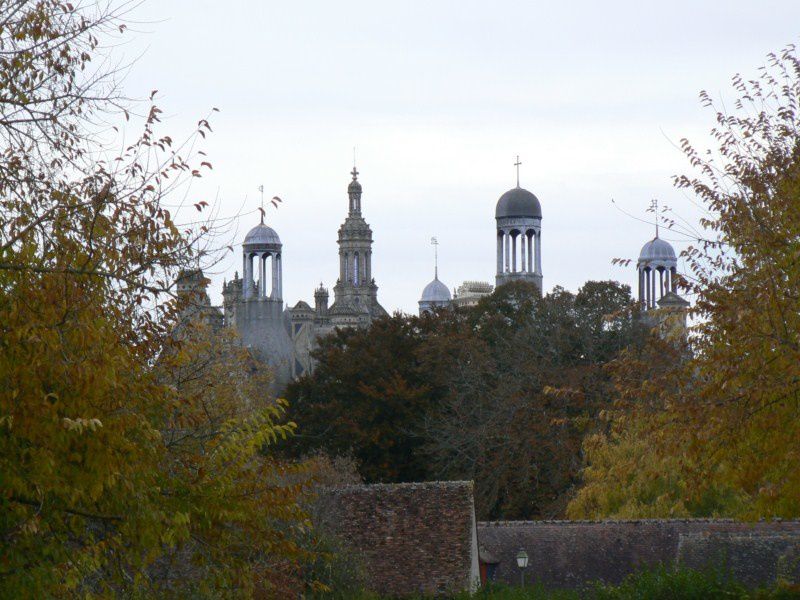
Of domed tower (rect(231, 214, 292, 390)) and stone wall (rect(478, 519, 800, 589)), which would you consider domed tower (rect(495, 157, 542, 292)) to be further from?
stone wall (rect(478, 519, 800, 589))

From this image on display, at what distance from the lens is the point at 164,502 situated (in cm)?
1137

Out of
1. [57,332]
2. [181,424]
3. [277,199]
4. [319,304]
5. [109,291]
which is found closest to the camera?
[57,332]

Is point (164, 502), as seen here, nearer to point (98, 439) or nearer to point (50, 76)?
point (98, 439)

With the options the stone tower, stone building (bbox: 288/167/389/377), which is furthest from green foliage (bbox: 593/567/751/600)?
the stone tower

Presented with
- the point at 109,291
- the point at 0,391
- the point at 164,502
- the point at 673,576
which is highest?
the point at 109,291

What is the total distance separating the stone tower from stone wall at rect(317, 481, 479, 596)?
94595 mm

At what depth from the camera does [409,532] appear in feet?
Answer: 103

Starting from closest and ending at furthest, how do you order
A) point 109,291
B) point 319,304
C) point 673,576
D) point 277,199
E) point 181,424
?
1. point 109,291
2. point 181,424
3. point 277,199
4. point 673,576
5. point 319,304

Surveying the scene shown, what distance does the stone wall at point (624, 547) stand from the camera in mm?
29750

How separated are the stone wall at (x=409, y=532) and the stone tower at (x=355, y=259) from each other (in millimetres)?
94595

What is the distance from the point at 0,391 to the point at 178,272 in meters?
2.20

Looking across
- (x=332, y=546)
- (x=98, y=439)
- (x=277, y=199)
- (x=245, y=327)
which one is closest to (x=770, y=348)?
(x=277, y=199)

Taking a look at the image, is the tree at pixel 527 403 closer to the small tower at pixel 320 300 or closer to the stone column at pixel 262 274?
the stone column at pixel 262 274

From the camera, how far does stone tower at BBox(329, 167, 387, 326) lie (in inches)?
5054
